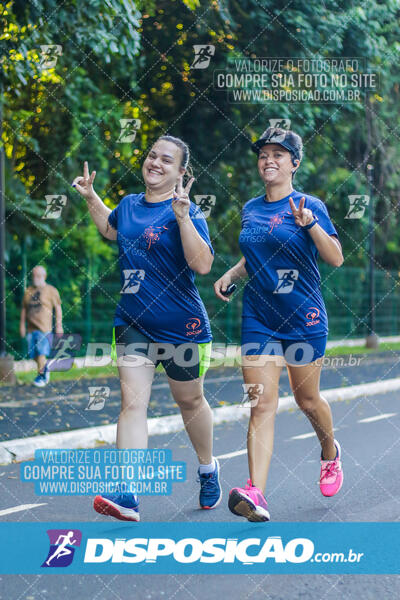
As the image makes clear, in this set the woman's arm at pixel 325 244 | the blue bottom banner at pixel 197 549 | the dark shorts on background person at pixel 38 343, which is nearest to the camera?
the blue bottom banner at pixel 197 549

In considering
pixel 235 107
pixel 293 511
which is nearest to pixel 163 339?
pixel 293 511

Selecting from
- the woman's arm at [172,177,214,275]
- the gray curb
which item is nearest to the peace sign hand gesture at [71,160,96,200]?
the woman's arm at [172,177,214,275]

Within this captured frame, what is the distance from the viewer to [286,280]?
500cm

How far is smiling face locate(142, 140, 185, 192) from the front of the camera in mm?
5035

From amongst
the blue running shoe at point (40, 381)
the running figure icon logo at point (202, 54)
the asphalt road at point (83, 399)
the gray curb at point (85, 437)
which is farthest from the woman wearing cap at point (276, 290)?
the running figure icon logo at point (202, 54)

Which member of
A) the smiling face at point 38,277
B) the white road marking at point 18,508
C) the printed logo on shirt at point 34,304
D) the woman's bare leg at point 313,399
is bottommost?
the printed logo on shirt at point 34,304

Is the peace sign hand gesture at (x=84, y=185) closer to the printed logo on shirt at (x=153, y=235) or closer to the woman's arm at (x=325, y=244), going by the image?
the printed logo on shirt at (x=153, y=235)

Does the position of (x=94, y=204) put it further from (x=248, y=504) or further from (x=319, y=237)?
(x=248, y=504)

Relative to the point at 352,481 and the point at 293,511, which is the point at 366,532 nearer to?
the point at 293,511

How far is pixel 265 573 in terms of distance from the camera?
447 cm

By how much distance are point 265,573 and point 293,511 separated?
1.27 meters

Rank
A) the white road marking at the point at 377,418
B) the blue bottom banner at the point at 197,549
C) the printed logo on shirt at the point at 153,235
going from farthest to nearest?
the white road marking at the point at 377,418 → the printed logo on shirt at the point at 153,235 → the blue bottom banner at the point at 197,549

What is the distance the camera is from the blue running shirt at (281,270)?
496 cm

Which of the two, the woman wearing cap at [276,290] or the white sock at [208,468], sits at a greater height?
the woman wearing cap at [276,290]
